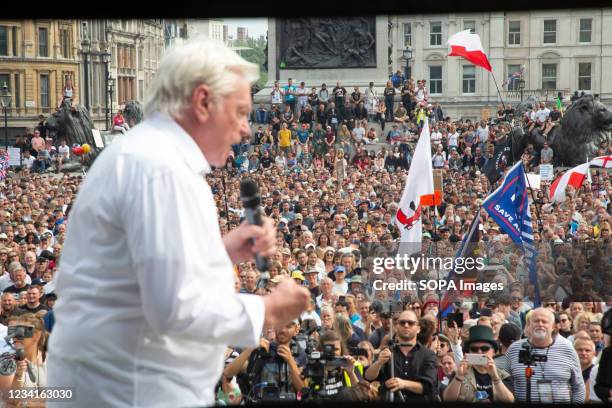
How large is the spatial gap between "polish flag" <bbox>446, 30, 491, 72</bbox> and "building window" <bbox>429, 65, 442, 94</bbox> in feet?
143

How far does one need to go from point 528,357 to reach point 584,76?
184 feet

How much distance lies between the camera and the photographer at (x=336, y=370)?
7.01 metres

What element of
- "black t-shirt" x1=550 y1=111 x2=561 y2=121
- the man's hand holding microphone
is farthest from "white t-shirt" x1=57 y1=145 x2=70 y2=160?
the man's hand holding microphone

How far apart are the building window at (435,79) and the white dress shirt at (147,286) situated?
6247 cm

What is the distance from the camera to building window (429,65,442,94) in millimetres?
64375

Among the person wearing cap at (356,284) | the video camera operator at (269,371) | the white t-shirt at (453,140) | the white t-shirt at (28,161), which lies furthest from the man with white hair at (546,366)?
the white t-shirt at (453,140)

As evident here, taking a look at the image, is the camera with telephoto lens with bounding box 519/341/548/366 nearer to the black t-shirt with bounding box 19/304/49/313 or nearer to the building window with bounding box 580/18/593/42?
the black t-shirt with bounding box 19/304/49/313

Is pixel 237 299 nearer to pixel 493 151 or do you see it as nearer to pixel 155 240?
pixel 155 240

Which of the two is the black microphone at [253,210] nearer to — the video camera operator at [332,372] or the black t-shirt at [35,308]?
the video camera operator at [332,372]

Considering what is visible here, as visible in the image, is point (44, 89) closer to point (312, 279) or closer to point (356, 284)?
point (312, 279)

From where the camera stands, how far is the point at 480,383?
6723mm

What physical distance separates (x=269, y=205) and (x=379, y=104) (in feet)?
54.8

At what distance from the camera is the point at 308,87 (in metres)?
37.3

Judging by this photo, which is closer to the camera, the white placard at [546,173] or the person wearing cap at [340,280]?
the person wearing cap at [340,280]
